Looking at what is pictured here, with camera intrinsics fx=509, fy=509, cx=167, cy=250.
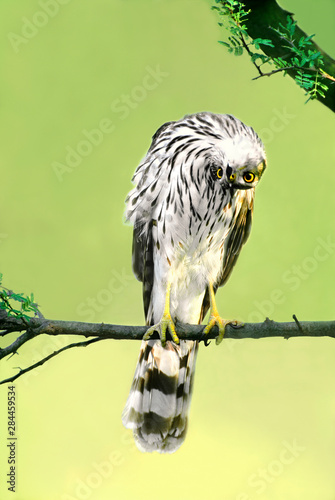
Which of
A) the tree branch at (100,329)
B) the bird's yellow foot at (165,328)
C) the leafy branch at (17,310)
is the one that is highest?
the leafy branch at (17,310)

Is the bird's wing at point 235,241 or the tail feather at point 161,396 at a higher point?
the bird's wing at point 235,241

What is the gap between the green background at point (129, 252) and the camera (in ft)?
7.77

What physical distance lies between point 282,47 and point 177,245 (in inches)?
40.8

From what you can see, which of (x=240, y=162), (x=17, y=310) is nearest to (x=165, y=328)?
(x=17, y=310)

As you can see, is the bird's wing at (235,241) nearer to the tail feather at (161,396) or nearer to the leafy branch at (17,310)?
the tail feather at (161,396)

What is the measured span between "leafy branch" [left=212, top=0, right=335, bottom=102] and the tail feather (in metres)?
1.36

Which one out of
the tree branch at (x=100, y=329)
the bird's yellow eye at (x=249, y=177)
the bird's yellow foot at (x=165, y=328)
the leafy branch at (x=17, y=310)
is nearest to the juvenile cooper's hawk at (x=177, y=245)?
the bird's yellow foot at (x=165, y=328)

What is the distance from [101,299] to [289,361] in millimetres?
951

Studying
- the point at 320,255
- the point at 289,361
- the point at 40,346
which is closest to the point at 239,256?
the point at 320,255

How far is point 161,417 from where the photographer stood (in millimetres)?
2479

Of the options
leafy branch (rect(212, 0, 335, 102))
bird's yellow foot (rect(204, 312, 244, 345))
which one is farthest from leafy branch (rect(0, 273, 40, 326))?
leafy branch (rect(212, 0, 335, 102))

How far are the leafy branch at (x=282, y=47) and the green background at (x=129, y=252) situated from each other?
170 mm

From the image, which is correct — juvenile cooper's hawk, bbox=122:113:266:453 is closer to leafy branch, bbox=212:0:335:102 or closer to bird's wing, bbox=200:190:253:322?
bird's wing, bbox=200:190:253:322

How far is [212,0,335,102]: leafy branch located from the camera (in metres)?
2.28
